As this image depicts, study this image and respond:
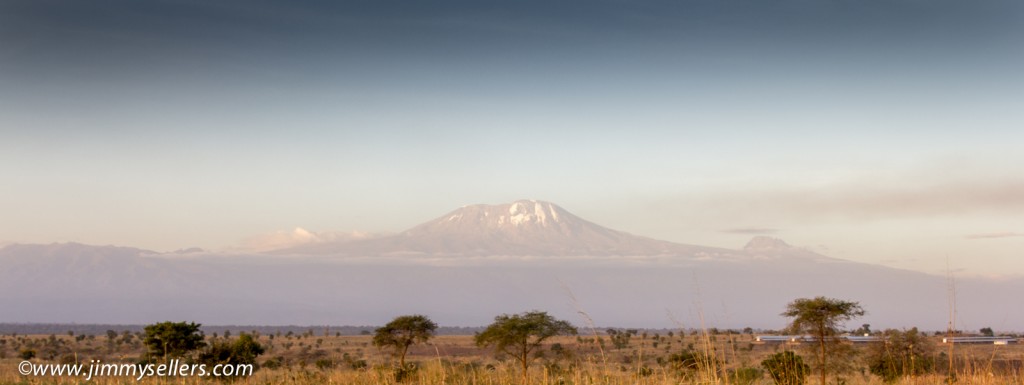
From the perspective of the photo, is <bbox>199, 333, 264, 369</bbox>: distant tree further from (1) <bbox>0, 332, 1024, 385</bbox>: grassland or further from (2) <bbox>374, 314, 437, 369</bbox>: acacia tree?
(2) <bbox>374, 314, 437, 369</bbox>: acacia tree

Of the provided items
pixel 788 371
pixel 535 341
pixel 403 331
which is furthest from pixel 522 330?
pixel 788 371

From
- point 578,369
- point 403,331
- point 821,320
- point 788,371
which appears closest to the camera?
point 578,369

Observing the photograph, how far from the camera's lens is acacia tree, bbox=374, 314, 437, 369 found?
6355cm

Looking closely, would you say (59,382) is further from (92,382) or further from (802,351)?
(802,351)

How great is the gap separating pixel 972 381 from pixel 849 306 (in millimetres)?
30472

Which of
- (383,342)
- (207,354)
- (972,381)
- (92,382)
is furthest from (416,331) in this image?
(972,381)

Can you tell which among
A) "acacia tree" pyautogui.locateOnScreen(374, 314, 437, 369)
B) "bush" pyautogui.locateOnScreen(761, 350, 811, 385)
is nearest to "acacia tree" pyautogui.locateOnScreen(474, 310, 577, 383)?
"acacia tree" pyautogui.locateOnScreen(374, 314, 437, 369)

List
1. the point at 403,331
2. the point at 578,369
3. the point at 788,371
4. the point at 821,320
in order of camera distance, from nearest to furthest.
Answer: the point at 578,369, the point at 788,371, the point at 821,320, the point at 403,331

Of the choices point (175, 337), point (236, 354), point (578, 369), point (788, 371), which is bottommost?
point (236, 354)

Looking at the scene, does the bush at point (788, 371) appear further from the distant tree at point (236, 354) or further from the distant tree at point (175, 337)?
the distant tree at point (175, 337)

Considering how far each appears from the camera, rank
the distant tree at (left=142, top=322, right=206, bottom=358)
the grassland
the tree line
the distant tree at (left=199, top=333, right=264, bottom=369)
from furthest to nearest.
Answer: the distant tree at (left=199, top=333, right=264, bottom=369), the distant tree at (left=142, top=322, right=206, bottom=358), the tree line, the grassland

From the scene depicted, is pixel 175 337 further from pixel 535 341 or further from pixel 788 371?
pixel 788 371

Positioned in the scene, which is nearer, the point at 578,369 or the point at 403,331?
the point at 578,369

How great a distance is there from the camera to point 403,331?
64.4m
